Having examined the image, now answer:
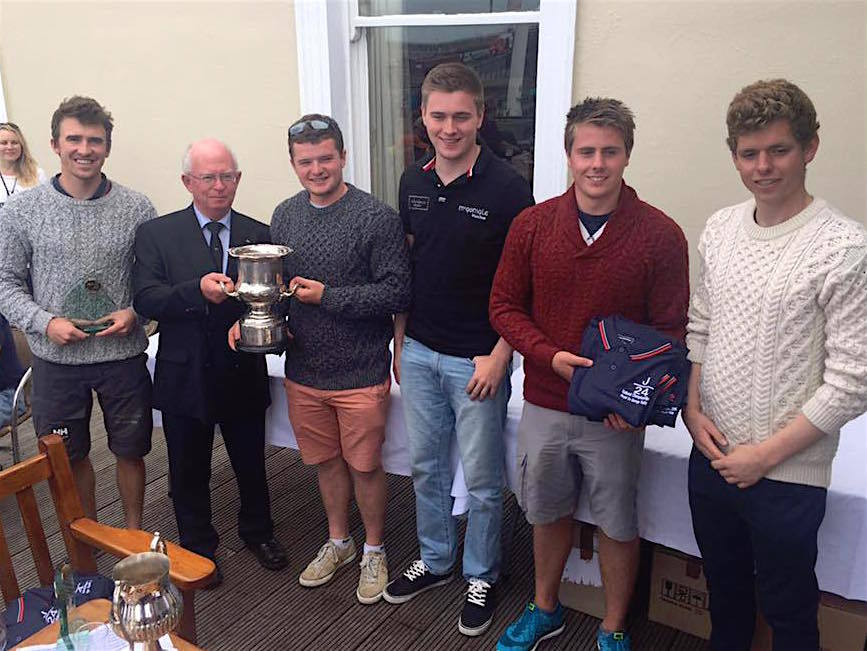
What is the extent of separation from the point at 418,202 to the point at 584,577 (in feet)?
4.85

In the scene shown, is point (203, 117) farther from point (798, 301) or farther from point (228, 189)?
point (798, 301)

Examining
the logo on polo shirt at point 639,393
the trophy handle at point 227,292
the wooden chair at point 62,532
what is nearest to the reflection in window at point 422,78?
the trophy handle at point 227,292

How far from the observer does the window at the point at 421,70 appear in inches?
132

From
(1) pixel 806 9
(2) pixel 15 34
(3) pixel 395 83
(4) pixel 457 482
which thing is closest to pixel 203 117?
(3) pixel 395 83

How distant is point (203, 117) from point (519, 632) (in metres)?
3.40

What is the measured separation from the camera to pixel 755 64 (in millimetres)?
2865

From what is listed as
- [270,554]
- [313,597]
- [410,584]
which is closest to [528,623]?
[410,584]

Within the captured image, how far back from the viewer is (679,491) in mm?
2295

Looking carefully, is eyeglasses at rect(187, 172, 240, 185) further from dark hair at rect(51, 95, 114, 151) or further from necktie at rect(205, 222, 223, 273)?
dark hair at rect(51, 95, 114, 151)

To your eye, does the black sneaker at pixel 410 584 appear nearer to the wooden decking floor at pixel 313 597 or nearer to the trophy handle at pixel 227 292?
the wooden decking floor at pixel 313 597

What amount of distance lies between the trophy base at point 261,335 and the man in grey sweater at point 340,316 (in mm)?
131

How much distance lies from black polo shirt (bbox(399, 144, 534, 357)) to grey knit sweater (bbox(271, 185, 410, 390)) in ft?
0.28

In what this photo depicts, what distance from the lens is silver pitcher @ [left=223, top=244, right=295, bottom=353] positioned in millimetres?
2287

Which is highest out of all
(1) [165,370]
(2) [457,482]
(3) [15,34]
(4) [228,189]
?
(3) [15,34]
